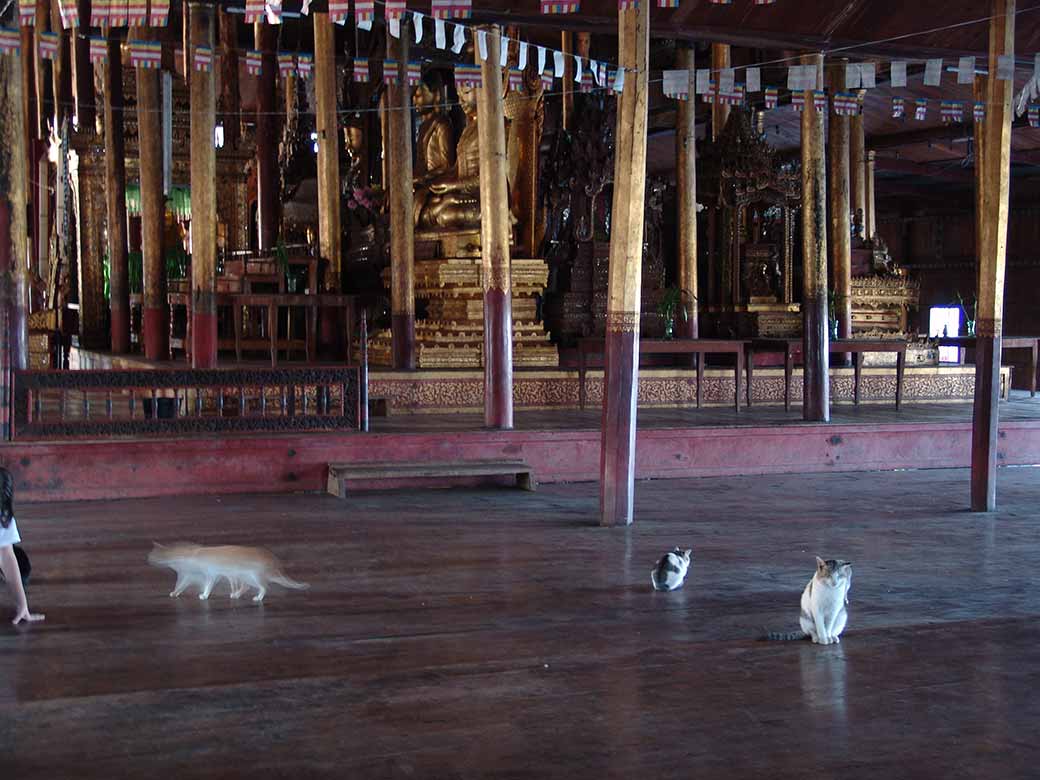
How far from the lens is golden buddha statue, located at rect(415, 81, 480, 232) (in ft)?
44.4

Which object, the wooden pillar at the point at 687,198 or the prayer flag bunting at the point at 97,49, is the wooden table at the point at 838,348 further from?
the prayer flag bunting at the point at 97,49

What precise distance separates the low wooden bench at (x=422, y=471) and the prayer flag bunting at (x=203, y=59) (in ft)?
10.4

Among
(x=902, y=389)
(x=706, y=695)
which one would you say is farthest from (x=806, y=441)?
(x=706, y=695)

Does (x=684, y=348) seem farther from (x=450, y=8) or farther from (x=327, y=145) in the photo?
(x=327, y=145)

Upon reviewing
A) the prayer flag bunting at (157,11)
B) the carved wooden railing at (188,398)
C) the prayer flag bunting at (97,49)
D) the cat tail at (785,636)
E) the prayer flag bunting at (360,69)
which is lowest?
the cat tail at (785,636)

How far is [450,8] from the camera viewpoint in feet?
26.1

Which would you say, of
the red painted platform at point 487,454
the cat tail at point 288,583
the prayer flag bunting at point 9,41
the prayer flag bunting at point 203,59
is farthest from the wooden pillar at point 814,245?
the prayer flag bunting at point 9,41

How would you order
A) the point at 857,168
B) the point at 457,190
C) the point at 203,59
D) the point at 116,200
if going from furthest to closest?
the point at 857,168, the point at 116,200, the point at 457,190, the point at 203,59

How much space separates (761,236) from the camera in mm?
14836

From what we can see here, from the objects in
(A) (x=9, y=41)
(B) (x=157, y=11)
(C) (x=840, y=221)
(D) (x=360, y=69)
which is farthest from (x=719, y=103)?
(A) (x=9, y=41)

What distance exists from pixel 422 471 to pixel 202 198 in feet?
9.11

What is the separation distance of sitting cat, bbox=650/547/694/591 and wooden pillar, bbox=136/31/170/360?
7798mm

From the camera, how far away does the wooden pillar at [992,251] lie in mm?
8250

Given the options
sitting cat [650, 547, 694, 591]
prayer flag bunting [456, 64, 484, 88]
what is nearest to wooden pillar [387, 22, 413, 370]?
prayer flag bunting [456, 64, 484, 88]
